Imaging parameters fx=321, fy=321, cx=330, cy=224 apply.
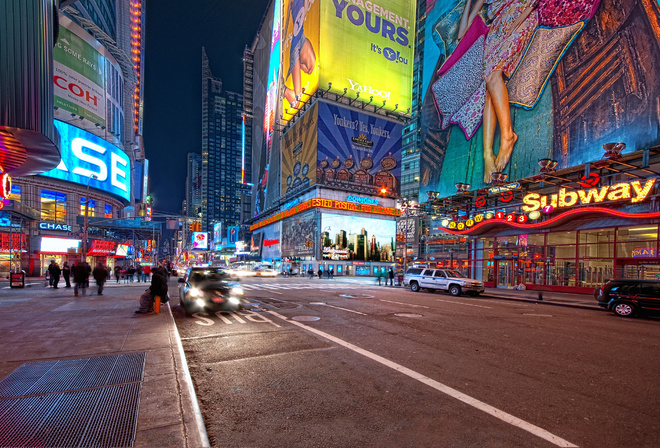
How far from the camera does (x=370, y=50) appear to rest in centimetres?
7212

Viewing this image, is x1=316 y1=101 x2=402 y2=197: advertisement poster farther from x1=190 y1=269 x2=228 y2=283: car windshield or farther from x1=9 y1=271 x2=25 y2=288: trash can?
x1=190 y1=269 x2=228 y2=283: car windshield

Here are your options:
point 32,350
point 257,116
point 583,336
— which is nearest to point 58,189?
point 32,350

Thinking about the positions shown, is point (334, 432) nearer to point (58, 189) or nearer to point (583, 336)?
point (583, 336)

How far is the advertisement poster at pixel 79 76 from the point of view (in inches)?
1574

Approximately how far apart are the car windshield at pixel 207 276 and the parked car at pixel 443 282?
15.1 meters

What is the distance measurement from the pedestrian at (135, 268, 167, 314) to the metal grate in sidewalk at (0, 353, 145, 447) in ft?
18.0

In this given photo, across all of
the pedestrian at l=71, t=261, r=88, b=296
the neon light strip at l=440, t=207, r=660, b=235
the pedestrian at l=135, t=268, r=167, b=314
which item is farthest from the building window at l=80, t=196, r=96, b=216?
the neon light strip at l=440, t=207, r=660, b=235

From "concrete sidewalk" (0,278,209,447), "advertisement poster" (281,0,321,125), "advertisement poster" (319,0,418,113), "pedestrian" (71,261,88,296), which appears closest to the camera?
"concrete sidewalk" (0,278,209,447)

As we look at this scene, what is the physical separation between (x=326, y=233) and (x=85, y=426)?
60.9 metres

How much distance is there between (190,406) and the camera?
3.90 m

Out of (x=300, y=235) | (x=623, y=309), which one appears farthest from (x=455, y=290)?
(x=300, y=235)

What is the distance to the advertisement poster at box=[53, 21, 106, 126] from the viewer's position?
39969 mm

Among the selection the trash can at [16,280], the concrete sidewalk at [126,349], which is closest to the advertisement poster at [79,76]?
the trash can at [16,280]

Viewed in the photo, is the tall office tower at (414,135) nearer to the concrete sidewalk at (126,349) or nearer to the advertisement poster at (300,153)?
the advertisement poster at (300,153)
